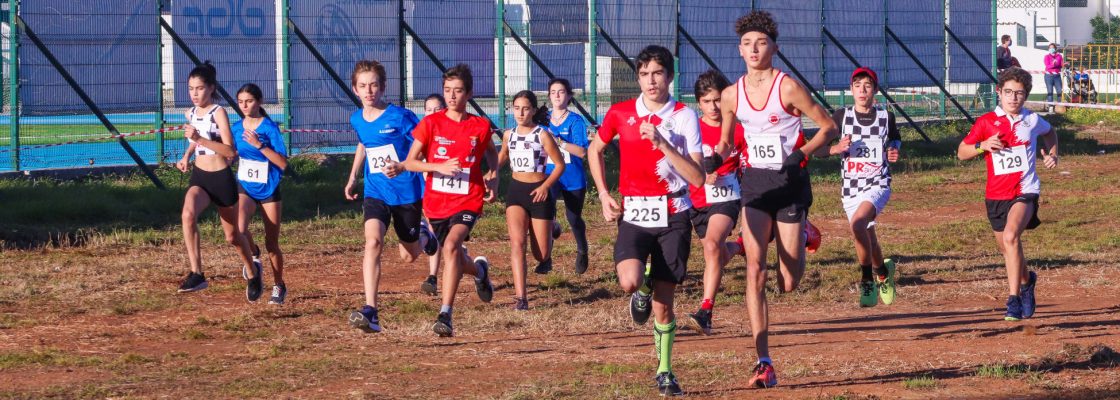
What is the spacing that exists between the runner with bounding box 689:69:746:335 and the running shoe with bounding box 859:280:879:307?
0.94m

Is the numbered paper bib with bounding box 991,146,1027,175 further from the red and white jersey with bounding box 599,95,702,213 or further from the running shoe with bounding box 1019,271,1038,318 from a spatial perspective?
the red and white jersey with bounding box 599,95,702,213

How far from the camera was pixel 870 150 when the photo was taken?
10242 mm

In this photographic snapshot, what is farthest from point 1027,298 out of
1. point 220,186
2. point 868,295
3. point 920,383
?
point 220,186

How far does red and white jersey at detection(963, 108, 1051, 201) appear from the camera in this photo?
31.5 feet

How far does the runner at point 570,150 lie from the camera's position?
11.4 meters

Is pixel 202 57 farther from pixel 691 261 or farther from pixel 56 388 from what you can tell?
pixel 56 388

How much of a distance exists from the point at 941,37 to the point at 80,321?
2189 cm

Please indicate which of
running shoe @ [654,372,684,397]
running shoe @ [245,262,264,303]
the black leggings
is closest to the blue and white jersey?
running shoe @ [245,262,264,303]

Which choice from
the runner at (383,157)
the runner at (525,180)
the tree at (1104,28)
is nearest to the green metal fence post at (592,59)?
the runner at (525,180)

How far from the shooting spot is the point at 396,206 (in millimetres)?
9508

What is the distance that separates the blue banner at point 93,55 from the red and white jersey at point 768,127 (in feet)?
36.4

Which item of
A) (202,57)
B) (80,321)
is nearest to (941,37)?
(202,57)

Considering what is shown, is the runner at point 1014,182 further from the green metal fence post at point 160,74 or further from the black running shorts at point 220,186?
the green metal fence post at point 160,74

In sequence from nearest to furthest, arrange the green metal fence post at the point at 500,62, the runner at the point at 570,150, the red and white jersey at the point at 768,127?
the red and white jersey at the point at 768,127
the runner at the point at 570,150
the green metal fence post at the point at 500,62
